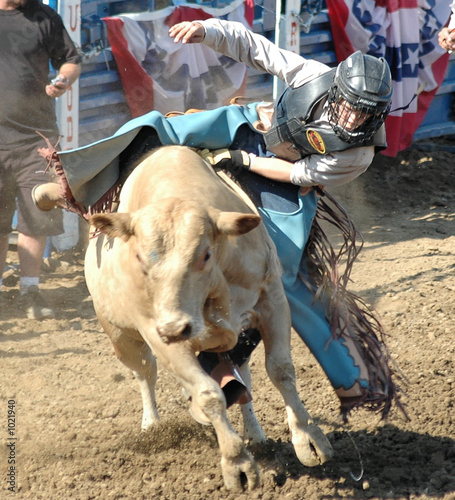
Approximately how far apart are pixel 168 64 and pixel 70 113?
96 centimetres

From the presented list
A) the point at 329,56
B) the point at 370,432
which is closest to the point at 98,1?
the point at 329,56

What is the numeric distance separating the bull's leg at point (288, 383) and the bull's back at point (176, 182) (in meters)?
0.47

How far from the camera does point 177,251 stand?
8.41 ft

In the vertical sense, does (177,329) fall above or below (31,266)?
above

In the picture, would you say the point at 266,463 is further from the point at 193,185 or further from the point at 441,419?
the point at 193,185

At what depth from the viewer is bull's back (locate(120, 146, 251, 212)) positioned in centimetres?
297

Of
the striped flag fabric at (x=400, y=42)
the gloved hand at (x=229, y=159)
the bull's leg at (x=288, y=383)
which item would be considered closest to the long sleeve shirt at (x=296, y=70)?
the gloved hand at (x=229, y=159)

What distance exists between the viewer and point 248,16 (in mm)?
6977

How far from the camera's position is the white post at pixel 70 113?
593 cm

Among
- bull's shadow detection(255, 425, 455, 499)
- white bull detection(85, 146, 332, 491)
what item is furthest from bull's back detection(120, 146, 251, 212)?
bull's shadow detection(255, 425, 455, 499)

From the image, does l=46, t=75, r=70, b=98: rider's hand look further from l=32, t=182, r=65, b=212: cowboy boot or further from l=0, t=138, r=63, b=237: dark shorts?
l=32, t=182, r=65, b=212: cowboy boot

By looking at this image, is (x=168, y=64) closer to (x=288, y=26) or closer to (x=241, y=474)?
(x=288, y=26)

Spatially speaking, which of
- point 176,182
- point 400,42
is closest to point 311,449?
point 176,182

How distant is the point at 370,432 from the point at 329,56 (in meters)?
4.81
